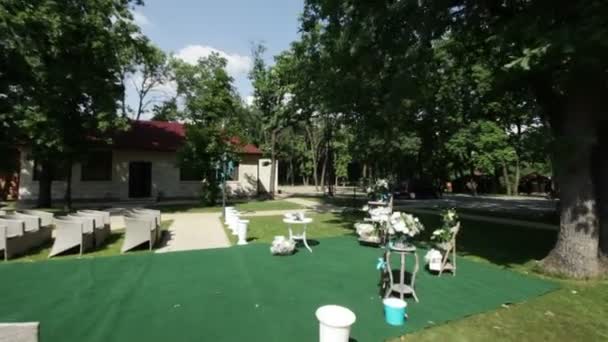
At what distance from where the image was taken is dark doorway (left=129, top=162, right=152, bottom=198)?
18.5 m

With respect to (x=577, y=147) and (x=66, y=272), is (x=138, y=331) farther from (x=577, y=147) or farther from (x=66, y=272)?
(x=577, y=147)

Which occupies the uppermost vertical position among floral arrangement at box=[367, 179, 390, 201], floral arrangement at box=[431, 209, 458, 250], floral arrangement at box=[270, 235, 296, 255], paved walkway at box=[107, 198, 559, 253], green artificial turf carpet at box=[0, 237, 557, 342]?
floral arrangement at box=[367, 179, 390, 201]

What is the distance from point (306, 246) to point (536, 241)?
251 inches

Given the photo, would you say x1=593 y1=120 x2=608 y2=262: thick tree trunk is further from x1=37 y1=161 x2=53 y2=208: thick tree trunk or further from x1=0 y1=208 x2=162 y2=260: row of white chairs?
x1=37 y1=161 x2=53 y2=208: thick tree trunk

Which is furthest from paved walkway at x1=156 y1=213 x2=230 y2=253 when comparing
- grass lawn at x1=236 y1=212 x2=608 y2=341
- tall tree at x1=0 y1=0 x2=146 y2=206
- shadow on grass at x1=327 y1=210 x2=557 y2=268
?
grass lawn at x1=236 y1=212 x2=608 y2=341

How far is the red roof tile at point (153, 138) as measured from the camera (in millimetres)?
18109

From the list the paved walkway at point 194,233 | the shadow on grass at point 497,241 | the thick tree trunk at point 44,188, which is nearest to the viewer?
the shadow on grass at point 497,241

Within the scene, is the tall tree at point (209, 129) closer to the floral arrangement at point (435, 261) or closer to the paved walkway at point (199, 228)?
the paved walkway at point (199, 228)

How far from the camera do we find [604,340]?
356cm

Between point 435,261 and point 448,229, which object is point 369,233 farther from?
point 435,261

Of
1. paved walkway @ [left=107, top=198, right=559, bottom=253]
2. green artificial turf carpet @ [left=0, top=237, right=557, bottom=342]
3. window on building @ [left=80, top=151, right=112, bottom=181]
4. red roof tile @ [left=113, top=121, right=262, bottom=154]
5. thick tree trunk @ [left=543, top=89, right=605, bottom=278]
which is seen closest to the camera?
green artificial turf carpet @ [left=0, top=237, right=557, bottom=342]

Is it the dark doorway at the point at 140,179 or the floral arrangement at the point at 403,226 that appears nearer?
the floral arrangement at the point at 403,226

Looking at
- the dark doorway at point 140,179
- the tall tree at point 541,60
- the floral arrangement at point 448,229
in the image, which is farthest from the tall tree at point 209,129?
the floral arrangement at point 448,229

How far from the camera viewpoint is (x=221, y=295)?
457cm
